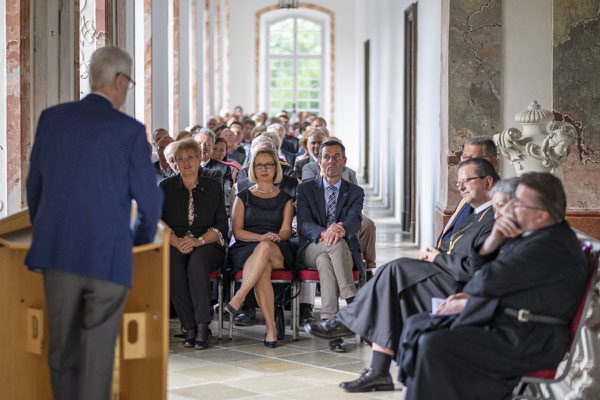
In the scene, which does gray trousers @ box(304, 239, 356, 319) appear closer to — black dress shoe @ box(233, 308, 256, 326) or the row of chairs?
the row of chairs

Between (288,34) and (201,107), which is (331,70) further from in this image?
(201,107)

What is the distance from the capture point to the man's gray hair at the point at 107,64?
3773 mm

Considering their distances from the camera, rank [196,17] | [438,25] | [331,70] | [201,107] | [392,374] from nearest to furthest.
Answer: [392,374] < [438,25] < [196,17] < [201,107] < [331,70]

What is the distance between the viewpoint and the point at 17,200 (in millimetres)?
6707

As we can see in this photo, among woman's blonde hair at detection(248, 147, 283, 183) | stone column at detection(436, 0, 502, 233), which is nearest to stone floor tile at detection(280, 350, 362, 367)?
woman's blonde hair at detection(248, 147, 283, 183)

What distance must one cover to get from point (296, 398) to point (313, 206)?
6.22 ft

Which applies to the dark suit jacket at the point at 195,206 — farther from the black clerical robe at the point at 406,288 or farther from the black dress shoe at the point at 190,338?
the black clerical robe at the point at 406,288

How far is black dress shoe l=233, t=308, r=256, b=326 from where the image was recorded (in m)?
7.29

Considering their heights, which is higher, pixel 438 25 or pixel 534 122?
pixel 438 25

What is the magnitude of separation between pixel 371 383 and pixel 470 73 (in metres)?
3.89

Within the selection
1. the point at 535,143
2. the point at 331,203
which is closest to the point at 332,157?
the point at 331,203

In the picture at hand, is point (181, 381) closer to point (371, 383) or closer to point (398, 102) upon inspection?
point (371, 383)

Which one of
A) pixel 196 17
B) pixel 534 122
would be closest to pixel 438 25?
pixel 534 122

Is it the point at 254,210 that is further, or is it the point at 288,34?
the point at 288,34
